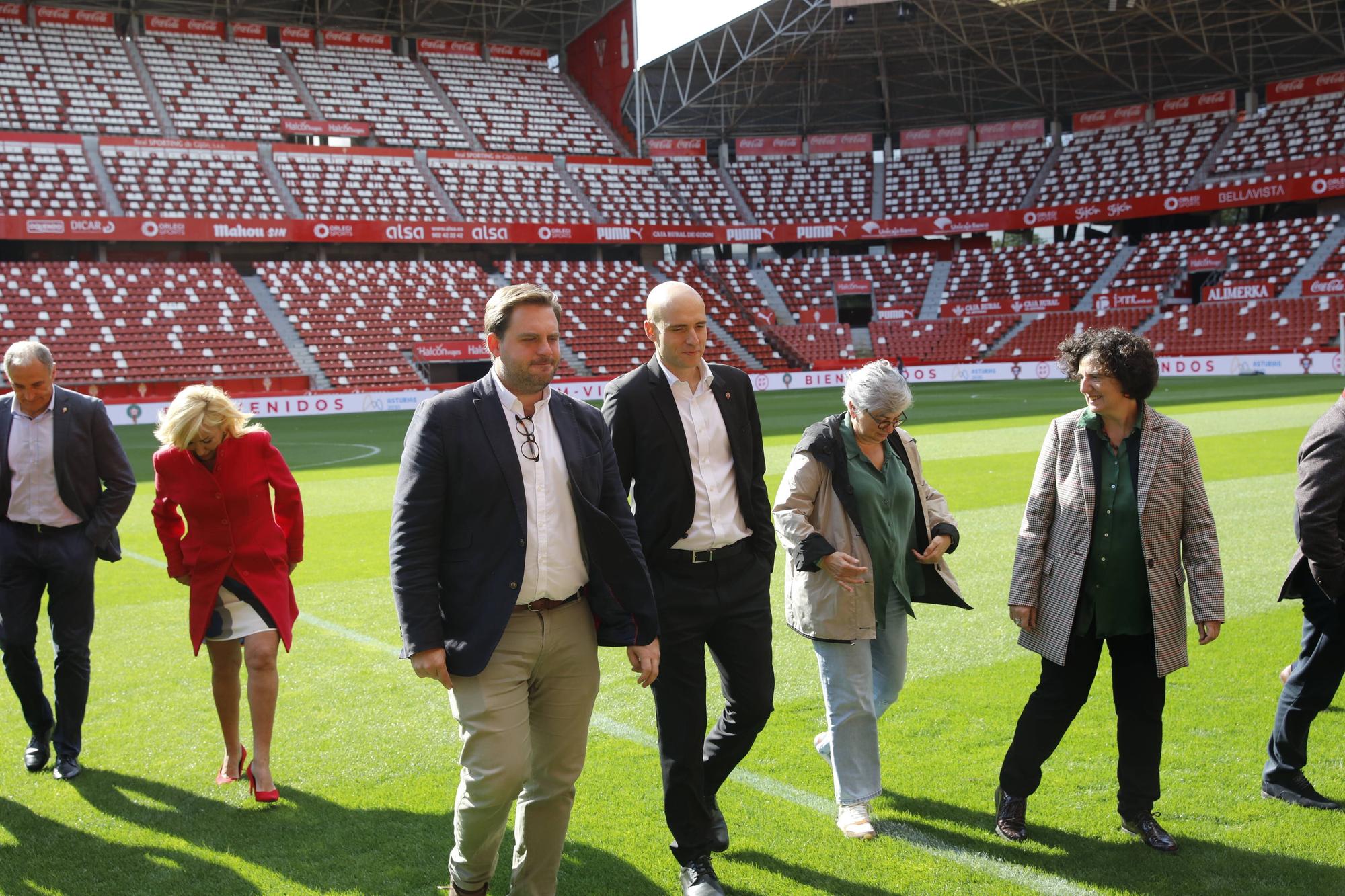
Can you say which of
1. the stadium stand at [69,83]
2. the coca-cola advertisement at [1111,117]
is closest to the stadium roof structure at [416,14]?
the stadium stand at [69,83]

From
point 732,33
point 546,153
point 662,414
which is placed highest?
point 732,33

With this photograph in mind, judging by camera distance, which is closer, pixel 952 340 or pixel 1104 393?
pixel 1104 393

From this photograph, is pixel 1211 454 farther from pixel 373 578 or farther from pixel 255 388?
pixel 255 388

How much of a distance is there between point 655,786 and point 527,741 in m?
1.81

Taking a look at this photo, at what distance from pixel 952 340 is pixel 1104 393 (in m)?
49.6

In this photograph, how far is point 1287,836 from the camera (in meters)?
4.62

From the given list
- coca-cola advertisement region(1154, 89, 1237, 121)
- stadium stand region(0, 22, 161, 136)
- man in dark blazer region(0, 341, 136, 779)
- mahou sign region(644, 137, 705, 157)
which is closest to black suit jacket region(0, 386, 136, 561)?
man in dark blazer region(0, 341, 136, 779)

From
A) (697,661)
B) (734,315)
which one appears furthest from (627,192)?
(697,661)

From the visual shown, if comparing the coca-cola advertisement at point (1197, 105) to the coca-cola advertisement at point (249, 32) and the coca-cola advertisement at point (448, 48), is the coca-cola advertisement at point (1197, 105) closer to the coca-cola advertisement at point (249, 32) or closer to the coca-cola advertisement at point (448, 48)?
the coca-cola advertisement at point (448, 48)

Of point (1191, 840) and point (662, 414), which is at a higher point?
point (662, 414)

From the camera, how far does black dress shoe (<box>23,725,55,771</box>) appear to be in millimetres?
5785

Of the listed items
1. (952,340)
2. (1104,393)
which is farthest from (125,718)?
(952,340)

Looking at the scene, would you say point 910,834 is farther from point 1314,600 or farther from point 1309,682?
point 1314,600

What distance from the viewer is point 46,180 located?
43.8m
